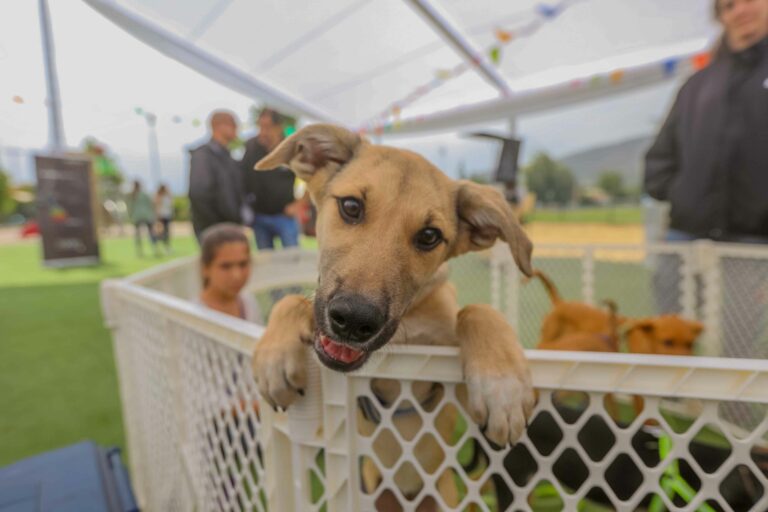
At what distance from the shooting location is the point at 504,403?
0.77m

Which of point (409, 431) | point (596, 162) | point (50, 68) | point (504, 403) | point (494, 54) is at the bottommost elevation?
point (409, 431)

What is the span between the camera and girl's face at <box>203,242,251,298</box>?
2.50m

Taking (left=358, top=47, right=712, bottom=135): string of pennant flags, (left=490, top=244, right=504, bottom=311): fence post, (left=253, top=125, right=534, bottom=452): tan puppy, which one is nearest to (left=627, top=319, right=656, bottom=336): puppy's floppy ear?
(left=490, top=244, right=504, bottom=311): fence post

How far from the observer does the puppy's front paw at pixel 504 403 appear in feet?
2.52

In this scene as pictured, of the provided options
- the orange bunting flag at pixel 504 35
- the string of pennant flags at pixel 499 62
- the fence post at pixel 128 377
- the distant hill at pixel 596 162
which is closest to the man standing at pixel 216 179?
the fence post at pixel 128 377

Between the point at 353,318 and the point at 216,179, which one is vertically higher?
the point at 216,179

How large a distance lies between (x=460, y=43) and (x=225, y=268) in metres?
5.06

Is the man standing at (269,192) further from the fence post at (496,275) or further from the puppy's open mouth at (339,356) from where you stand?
the fence post at (496,275)

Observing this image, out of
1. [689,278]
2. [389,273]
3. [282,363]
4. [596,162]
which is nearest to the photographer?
[282,363]

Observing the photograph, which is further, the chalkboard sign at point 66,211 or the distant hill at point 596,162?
the chalkboard sign at point 66,211

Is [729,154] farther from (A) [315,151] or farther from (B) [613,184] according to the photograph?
(B) [613,184]

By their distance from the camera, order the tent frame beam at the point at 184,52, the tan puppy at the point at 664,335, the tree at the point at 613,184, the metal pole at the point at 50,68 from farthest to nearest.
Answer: the tree at the point at 613,184 → the tent frame beam at the point at 184,52 → the tan puppy at the point at 664,335 → the metal pole at the point at 50,68

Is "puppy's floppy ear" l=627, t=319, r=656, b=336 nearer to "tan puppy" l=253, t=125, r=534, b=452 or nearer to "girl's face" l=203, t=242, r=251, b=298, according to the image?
"tan puppy" l=253, t=125, r=534, b=452

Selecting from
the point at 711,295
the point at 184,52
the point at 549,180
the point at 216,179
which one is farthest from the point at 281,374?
the point at 549,180
